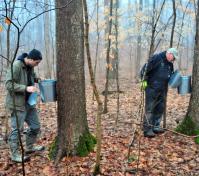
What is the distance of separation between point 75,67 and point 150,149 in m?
2.17

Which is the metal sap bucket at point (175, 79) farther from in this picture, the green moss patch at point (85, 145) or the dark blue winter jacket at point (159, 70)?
the green moss patch at point (85, 145)

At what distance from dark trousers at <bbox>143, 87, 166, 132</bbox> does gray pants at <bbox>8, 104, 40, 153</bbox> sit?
230cm

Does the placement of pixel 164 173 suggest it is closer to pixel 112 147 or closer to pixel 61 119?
pixel 112 147

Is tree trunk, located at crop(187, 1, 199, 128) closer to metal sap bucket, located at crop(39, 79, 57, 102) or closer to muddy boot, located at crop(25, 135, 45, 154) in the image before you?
metal sap bucket, located at crop(39, 79, 57, 102)

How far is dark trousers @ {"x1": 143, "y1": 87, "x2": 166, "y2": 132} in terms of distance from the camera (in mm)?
6598

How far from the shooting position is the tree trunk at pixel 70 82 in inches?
196

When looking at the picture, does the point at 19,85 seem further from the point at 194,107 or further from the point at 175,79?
the point at 194,107

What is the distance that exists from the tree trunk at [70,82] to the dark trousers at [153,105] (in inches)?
72.5

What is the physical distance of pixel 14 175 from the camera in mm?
4941

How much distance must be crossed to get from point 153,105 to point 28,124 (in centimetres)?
272

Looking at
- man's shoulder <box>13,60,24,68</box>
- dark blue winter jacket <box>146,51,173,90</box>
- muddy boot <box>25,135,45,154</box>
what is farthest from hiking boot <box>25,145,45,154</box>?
dark blue winter jacket <box>146,51,173,90</box>

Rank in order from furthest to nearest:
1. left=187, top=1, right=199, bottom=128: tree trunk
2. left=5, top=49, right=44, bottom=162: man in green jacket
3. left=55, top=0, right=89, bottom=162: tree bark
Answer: left=187, top=1, right=199, bottom=128: tree trunk < left=5, top=49, right=44, bottom=162: man in green jacket < left=55, top=0, right=89, bottom=162: tree bark

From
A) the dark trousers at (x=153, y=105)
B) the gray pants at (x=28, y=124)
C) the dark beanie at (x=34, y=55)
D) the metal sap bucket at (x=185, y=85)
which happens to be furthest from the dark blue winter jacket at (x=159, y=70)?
the gray pants at (x=28, y=124)

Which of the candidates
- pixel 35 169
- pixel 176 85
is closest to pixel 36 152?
pixel 35 169
